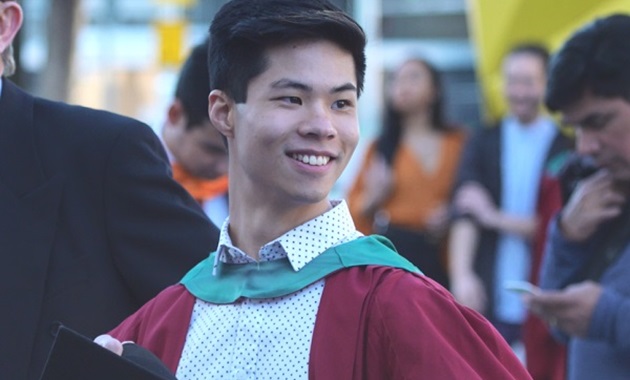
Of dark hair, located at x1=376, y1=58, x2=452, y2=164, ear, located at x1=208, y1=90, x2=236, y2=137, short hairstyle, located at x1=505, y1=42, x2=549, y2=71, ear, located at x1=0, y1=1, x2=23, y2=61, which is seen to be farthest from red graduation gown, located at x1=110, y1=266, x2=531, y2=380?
dark hair, located at x1=376, y1=58, x2=452, y2=164

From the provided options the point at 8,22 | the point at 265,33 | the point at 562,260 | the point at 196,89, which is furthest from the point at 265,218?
the point at 196,89

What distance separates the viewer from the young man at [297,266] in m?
2.34

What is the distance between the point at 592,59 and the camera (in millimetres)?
3836

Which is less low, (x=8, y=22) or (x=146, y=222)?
(x=8, y=22)

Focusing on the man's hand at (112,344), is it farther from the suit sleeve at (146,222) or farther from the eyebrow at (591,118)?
the eyebrow at (591,118)

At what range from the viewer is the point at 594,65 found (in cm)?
382

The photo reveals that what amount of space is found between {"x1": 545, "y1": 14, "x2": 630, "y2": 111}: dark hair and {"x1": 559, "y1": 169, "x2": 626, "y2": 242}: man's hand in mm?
259

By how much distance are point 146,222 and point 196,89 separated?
54.4 inches

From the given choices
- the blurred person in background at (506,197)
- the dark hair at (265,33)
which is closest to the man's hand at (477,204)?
the blurred person in background at (506,197)

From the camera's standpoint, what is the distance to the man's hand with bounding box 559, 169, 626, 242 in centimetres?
393

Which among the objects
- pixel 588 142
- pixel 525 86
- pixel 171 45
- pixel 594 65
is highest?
pixel 171 45

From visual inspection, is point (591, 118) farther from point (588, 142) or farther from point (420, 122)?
point (420, 122)

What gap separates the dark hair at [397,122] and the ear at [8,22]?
3.89 meters

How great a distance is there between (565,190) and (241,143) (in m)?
2.08
